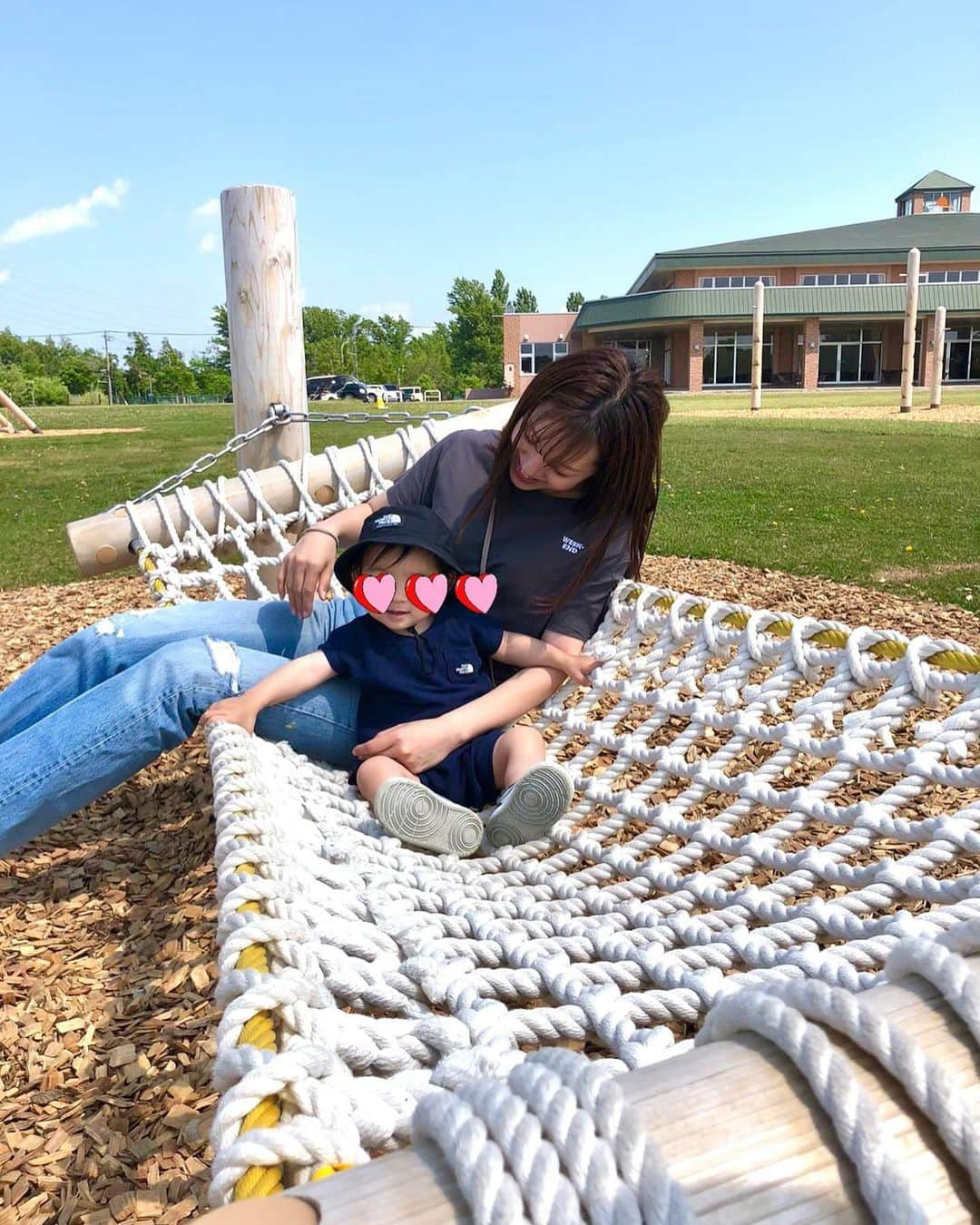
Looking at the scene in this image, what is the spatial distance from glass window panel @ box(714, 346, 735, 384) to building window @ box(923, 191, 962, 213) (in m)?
20.3

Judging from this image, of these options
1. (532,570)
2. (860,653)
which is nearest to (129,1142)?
(532,570)

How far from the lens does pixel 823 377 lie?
27.1 metres

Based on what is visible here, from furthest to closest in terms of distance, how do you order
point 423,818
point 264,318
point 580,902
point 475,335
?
point 475,335
point 264,318
point 423,818
point 580,902

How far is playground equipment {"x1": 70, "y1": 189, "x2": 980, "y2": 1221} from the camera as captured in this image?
0.42m

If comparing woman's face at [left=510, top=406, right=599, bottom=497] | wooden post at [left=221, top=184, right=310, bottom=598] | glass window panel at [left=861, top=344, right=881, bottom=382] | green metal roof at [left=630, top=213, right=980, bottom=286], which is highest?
green metal roof at [left=630, top=213, right=980, bottom=286]


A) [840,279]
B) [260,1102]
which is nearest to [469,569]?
[260,1102]

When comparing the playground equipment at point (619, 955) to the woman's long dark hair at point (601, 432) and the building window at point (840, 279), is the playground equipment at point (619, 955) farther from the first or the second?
the building window at point (840, 279)

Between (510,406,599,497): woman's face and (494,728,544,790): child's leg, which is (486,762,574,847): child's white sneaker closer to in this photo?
(494,728,544,790): child's leg

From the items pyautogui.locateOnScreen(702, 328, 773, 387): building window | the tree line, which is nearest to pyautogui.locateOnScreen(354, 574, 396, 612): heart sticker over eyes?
pyautogui.locateOnScreen(702, 328, 773, 387): building window

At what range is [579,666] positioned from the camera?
187 centimetres

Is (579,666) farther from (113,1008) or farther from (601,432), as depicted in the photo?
(113,1008)

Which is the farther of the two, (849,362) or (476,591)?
(849,362)

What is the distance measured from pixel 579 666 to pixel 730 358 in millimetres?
26633

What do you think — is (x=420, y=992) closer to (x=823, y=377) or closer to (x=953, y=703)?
(x=953, y=703)
